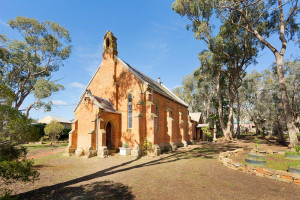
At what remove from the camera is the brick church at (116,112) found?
630 inches

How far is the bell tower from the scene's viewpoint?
20.5 meters

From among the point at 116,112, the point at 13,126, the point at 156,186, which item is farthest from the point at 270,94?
the point at 13,126

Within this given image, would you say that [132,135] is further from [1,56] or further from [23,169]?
[1,56]

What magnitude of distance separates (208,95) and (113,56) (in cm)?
3741

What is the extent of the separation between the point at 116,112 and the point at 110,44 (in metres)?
9.13

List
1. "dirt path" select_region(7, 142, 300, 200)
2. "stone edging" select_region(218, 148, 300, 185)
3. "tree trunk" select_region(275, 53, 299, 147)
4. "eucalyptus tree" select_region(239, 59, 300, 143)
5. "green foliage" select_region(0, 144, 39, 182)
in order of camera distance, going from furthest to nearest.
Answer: "eucalyptus tree" select_region(239, 59, 300, 143)
"tree trunk" select_region(275, 53, 299, 147)
"stone edging" select_region(218, 148, 300, 185)
"dirt path" select_region(7, 142, 300, 200)
"green foliage" select_region(0, 144, 39, 182)

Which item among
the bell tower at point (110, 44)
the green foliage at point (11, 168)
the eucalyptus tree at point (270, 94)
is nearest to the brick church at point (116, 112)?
the bell tower at point (110, 44)

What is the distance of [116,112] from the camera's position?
59.5ft

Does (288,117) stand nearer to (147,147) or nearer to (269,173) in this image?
(269,173)

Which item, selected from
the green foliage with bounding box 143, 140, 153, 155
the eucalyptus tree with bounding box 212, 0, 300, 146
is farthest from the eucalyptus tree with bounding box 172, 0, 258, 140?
the green foliage with bounding box 143, 140, 153, 155

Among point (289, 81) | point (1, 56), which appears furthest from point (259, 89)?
point (1, 56)

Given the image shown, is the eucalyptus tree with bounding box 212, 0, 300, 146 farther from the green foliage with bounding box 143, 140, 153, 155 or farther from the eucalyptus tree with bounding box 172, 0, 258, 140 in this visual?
the green foliage with bounding box 143, 140, 153, 155

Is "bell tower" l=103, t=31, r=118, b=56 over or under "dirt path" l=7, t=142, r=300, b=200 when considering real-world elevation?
over

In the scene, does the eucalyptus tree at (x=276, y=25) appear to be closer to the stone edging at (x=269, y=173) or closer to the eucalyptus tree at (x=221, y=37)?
the eucalyptus tree at (x=221, y=37)
